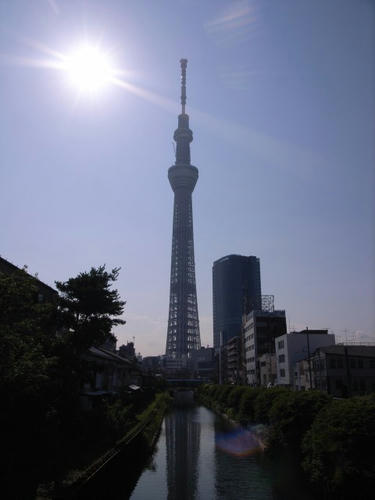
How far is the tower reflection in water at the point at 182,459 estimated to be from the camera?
19547 millimetres

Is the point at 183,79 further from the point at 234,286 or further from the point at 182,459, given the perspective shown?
the point at 182,459

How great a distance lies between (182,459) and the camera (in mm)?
26578

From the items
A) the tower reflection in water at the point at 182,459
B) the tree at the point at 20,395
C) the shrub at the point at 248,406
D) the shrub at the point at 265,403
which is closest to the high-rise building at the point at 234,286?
the tower reflection in water at the point at 182,459

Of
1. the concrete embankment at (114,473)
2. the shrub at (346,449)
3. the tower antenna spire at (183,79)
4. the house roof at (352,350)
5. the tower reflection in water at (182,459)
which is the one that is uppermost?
the tower antenna spire at (183,79)

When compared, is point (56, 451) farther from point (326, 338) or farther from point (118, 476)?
point (326, 338)

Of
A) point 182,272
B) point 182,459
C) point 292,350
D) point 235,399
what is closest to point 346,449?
point 182,459

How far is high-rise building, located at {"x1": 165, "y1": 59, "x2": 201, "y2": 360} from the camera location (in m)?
142

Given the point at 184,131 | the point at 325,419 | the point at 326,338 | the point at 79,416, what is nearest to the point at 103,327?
the point at 79,416

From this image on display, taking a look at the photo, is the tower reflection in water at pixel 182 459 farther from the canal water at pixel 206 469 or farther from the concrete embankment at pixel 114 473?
the concrete embankment at pixel 114 473

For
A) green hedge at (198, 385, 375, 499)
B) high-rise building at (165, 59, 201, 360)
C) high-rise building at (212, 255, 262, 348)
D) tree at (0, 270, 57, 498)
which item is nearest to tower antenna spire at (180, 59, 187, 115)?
high-rise building at (165, 59, 201, 360)

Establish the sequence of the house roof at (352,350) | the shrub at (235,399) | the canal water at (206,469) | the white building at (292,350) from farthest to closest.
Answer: the white building at (292,350), the shrub at (235,399), the house roof at (352,350), the canal water at (206,469)

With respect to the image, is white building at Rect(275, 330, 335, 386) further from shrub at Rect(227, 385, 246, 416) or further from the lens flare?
the lens flare

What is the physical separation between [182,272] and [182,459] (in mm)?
115558

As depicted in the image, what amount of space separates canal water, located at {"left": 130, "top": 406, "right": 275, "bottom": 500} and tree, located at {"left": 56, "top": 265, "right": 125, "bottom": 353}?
8074 millimetres
